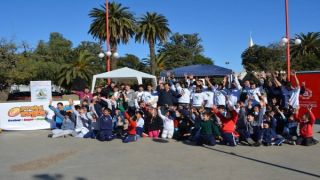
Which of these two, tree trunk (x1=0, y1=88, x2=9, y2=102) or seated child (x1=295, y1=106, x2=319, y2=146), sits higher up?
tree trunk (x1=0, y1=88, x2=9, y2=102)

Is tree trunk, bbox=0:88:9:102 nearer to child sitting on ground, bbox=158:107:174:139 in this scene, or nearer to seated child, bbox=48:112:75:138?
seated child, bbox=48:112:75:138

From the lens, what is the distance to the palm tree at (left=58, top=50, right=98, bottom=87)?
5684cm

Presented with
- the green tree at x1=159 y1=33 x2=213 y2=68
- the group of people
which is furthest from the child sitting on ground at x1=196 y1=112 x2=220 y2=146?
the green tree at x1=159 y1=33 x2=213 y2=68

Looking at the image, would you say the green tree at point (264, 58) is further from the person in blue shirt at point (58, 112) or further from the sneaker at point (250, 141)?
the sneaker at point (250, 141)

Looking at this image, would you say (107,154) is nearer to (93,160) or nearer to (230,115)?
(93,160)

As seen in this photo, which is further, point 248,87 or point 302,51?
point 302,51

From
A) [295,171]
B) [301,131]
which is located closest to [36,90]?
[301,131]

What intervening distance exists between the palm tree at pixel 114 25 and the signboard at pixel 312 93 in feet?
91.5

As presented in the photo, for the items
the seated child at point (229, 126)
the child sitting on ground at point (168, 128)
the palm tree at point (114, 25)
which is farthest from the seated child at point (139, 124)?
the palm tree at point (114, 25)

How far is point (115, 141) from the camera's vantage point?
12922 millimetres

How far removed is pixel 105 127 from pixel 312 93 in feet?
29.3

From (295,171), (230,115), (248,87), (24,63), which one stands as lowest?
(295,171)

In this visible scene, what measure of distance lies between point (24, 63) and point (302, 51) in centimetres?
3939

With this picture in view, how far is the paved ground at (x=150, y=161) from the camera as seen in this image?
26.0ft
